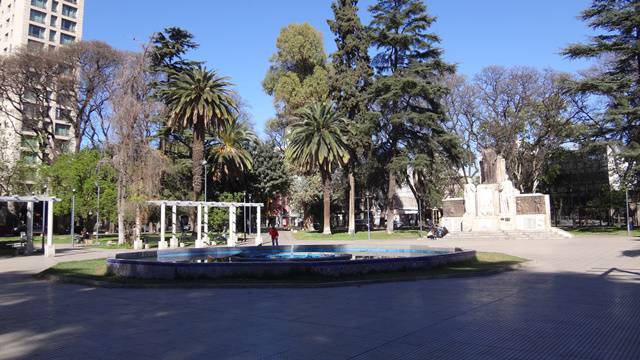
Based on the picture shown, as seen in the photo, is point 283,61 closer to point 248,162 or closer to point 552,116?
point 248,162

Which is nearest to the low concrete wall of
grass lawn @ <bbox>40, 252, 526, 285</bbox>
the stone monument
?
grass lawn @ <bbox>40, 252, 526, 285</bbox>

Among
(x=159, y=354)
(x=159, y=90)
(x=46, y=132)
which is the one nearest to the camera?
(x=159, y=354)

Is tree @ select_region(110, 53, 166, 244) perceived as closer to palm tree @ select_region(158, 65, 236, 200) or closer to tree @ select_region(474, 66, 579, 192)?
palm tree @ select_region(158, 65, 236, 200)

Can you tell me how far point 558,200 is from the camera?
6512cm

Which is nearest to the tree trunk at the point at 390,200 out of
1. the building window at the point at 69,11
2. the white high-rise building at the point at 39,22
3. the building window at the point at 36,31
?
the white high-rise building at the point at 39,22

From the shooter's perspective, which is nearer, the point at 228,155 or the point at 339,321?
the point at 339,321

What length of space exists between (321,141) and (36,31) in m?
57.7

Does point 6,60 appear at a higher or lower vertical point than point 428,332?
higher

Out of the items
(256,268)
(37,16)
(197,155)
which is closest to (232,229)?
(197,155)

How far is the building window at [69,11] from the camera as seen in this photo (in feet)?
262

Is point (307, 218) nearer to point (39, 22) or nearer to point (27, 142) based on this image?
point (27, 142)

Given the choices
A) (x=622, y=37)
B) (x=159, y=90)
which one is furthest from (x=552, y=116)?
(x=159, y=90)

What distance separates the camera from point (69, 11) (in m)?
80.9

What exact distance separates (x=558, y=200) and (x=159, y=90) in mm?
52524
